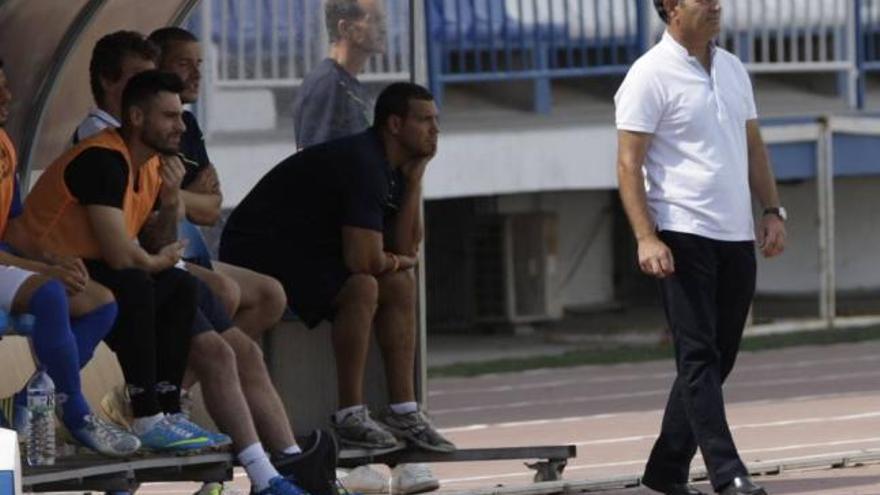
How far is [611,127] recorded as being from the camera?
23.9 meters

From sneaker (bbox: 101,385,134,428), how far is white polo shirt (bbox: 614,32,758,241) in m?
2.16

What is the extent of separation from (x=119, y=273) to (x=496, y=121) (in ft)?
47.8

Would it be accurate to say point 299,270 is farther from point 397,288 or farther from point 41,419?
point 41,419

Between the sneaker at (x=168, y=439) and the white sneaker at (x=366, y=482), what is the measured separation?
1.92 m


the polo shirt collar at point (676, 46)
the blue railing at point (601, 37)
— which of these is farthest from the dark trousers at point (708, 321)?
the blue railing at point (601, 37)

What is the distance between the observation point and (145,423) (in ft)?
32.0

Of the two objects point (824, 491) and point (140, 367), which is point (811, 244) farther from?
point (140, 367)

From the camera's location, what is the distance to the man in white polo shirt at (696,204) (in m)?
10.2

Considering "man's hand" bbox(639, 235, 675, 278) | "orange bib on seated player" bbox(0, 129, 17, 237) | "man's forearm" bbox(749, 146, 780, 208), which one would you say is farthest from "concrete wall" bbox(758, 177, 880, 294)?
"orange bib on seated player" bbox(0, 129, 17, 237)

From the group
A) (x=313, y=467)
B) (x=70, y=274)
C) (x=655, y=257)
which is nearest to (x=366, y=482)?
(x=313, y=467)

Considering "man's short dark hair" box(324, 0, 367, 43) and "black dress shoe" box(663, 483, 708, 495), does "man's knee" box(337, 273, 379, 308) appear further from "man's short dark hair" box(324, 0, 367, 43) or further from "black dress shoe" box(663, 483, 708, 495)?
"black dress shoe" box(663, 483, 708, 495)

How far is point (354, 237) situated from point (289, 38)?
3.93ft

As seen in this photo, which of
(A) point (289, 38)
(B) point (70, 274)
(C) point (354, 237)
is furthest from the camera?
(A) point (289, 38)

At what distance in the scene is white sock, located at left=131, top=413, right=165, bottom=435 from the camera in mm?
9750
